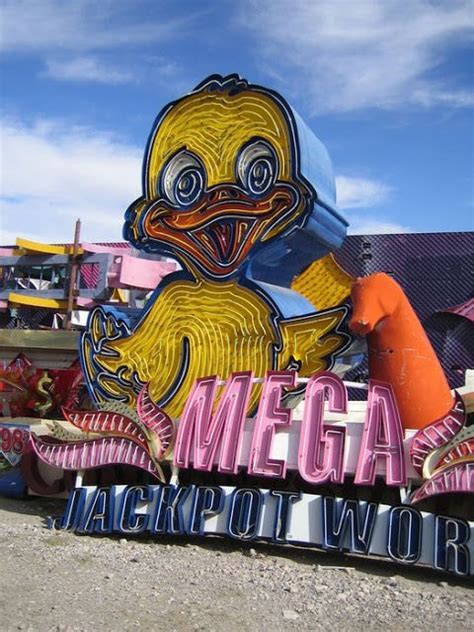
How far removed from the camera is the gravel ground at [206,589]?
5703 mm

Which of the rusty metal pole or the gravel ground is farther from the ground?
the rusty metal pole

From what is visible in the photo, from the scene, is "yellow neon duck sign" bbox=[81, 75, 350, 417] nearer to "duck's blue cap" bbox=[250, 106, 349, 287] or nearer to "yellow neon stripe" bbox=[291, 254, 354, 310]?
"duck's blue cap" bbox=[250, 106, 349, 287]

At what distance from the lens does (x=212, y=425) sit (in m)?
8.18

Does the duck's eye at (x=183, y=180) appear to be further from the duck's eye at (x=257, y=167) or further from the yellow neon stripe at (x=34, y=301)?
the yellow neon stripe at (x=34, y=301)

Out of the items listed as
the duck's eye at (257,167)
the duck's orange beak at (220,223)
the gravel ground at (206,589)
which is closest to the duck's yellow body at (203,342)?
the duck's orange beak at (220,223)

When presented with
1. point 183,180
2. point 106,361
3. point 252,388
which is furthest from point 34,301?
point 252,388

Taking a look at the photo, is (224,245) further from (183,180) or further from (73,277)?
(73,277)

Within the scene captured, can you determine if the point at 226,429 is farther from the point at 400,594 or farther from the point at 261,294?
the point at 400,594

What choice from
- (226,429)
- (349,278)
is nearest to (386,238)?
(349,278)

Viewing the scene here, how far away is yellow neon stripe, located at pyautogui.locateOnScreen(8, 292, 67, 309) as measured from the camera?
1762cm

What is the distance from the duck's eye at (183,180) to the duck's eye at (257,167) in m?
0.60

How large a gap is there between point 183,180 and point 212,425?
11.4 ft

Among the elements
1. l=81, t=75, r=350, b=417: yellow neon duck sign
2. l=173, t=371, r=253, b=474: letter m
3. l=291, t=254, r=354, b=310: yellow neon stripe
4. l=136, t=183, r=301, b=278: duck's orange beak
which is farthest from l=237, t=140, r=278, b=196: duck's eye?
l=291, t=254, r=354, b=310: yellow neon stripe

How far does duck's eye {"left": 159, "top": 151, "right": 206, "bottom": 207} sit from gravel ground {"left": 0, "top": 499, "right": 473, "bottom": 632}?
4.35 metres
